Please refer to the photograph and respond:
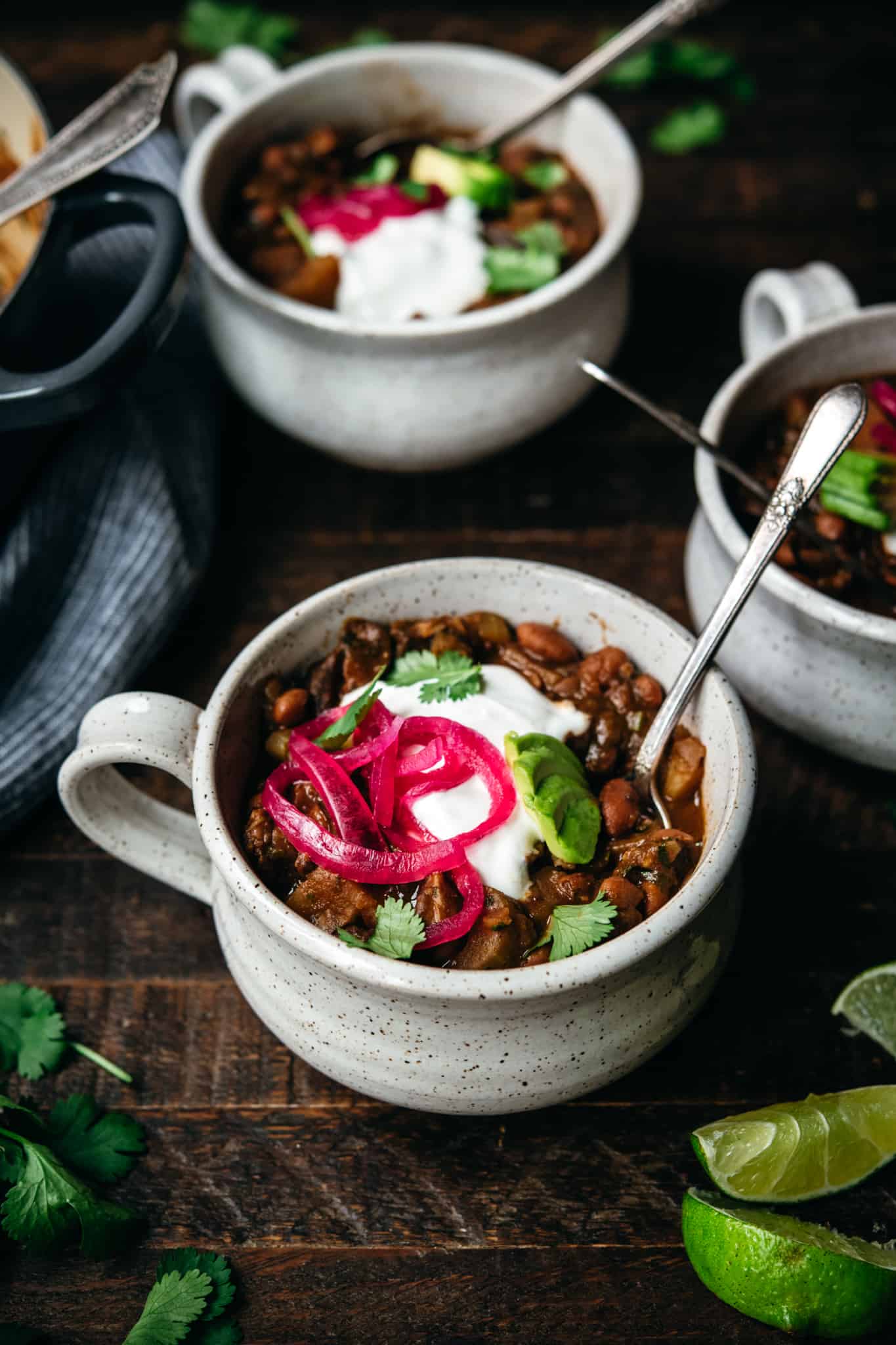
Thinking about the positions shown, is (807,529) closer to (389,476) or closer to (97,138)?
(389,476)

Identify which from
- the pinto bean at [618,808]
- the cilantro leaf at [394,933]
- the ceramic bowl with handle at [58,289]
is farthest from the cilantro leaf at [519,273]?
the cilantro leaf at [394,933]

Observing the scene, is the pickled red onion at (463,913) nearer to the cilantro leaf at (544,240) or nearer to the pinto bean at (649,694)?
the pinto bean at (649,694)

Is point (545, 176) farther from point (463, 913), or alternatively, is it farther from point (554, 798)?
point (463, 913)

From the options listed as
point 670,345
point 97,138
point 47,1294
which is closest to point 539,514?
point 670,345

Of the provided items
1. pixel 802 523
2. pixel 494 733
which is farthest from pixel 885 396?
pixel 494 733

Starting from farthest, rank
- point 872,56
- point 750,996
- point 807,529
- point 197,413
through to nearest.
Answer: point 872,56, point 197,413, point 807,529, point 750,996

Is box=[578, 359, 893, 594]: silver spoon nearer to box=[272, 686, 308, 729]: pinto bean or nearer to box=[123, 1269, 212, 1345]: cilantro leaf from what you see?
box=[272, 686, 308, 729]: pinto bean
